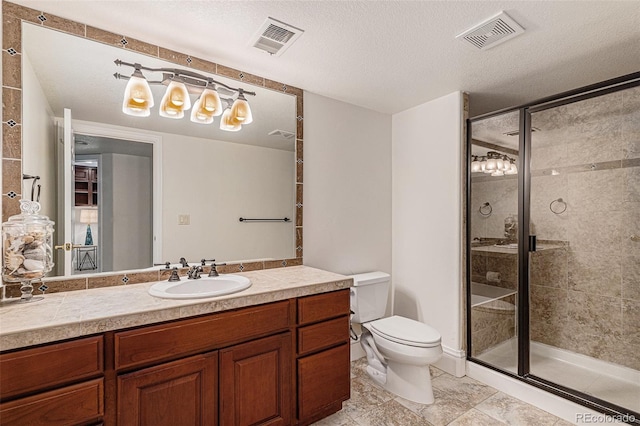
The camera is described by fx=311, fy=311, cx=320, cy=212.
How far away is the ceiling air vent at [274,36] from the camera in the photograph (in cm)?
164

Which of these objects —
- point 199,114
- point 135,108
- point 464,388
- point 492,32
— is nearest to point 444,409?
point 464,388

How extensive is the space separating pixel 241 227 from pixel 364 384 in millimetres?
1509

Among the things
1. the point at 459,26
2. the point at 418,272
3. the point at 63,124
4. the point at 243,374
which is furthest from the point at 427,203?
the point at 63,124

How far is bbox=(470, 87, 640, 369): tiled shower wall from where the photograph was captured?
2316 millimetres

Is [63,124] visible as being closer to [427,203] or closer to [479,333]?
[427,203]

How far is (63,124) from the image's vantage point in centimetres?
165

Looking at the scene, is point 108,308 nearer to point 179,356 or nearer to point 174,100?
point 179,356

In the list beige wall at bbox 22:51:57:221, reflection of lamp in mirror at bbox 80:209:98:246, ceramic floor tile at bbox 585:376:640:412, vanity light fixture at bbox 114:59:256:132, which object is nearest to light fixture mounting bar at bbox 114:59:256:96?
vanity light fixture at bbox 114:59:256:132

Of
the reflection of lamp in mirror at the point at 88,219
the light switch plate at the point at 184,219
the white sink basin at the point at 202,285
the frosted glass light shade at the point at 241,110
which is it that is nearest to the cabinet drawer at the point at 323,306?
the white sink basin at the point at 202,285

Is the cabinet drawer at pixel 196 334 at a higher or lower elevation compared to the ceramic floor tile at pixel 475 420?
higher

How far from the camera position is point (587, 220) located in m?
2.50

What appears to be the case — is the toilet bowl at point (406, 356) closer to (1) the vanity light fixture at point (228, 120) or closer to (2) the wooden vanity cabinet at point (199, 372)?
(2) the wooden vanity cabinet at point (199, 372)

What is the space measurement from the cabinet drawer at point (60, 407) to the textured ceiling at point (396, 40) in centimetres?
169

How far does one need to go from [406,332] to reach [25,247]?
219 centimetres
